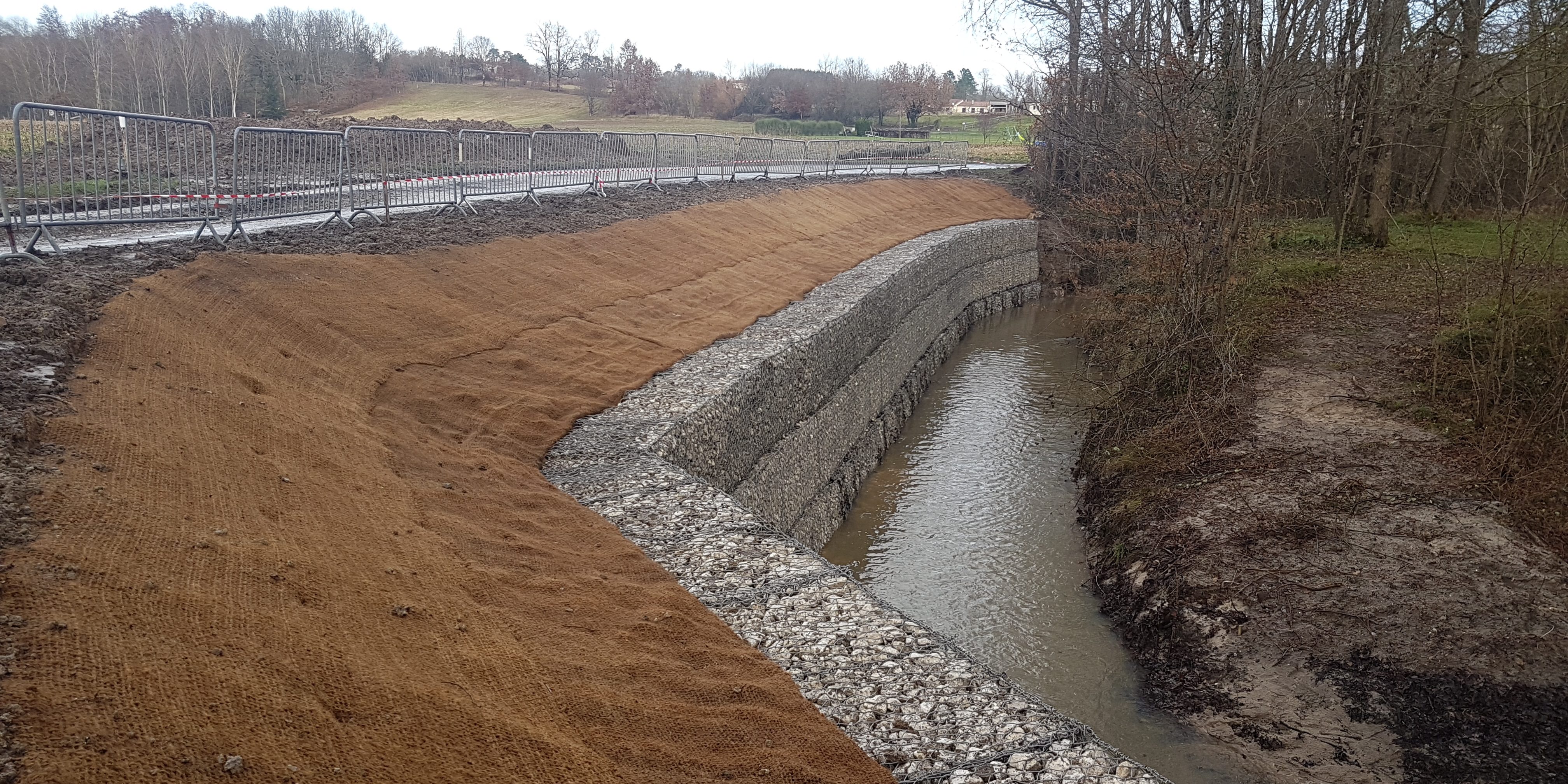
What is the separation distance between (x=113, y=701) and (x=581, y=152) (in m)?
17.6

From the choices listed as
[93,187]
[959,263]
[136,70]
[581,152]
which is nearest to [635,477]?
[93,187]

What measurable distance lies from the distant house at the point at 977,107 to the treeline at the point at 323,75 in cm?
201

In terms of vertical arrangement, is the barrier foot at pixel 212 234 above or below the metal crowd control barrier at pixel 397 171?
below

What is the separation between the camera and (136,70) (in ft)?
136

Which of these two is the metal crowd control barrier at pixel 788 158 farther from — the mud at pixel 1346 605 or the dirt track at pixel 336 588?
the dirt track at pixel 336 588

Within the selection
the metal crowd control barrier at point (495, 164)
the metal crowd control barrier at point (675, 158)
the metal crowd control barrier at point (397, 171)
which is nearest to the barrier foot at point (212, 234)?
the metal crowd control barrier at point (397, 171)

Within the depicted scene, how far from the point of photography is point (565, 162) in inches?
758

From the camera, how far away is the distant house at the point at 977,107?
244 feet

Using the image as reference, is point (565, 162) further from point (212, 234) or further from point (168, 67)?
point (168, 67)

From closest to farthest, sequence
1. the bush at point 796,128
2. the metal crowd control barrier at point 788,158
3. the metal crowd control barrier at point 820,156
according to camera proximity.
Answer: the metal crowd control barrier at point 788,158 → the metal crowd control barrier at point 820,156 → the bush at point 796,128

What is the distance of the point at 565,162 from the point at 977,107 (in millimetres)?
92346

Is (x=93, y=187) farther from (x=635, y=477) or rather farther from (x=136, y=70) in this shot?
(x=136, y=70)

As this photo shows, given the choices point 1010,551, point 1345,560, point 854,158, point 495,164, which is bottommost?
point 1010,551

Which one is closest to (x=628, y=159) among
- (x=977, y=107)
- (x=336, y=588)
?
(x=336, y=588)
